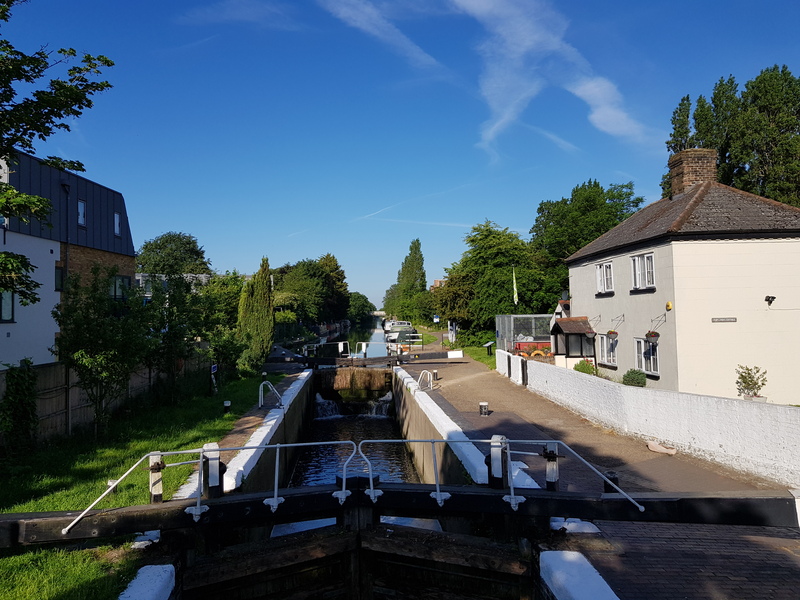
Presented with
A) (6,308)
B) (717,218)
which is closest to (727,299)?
(717,218)

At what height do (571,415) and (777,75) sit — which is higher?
(777,75)

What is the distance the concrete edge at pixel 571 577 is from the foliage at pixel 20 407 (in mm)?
8712

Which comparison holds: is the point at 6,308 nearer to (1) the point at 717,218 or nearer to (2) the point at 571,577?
(2) the point at 571,577

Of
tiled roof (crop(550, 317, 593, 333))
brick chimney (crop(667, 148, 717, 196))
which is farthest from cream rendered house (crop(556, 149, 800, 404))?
tiled roof (crop(550, 317, 593, 333))

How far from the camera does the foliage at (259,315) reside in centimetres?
2656

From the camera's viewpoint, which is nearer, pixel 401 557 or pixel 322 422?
pixel 401 557

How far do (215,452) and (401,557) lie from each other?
9.69ft

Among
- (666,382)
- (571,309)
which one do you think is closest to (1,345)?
(666,382)

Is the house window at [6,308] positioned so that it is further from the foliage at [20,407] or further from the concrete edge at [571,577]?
the concrete edge at [571,577]

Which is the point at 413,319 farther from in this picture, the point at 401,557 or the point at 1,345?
the point at 401,557

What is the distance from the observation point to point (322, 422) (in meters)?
23.7

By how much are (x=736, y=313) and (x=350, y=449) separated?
13323mm

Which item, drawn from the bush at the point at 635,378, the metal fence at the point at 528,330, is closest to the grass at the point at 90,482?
the bush at the point at 635,378

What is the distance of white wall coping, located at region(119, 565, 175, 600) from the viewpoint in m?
5.00
